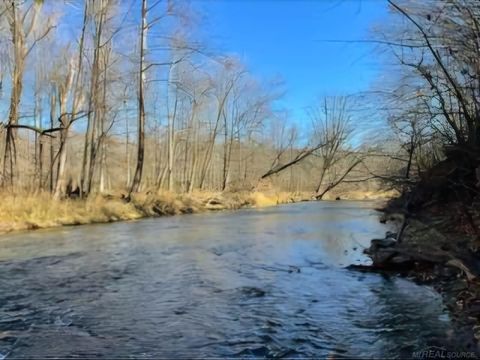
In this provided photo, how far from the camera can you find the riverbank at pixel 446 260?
5926 mm

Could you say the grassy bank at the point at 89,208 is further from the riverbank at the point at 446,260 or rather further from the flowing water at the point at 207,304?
the riverbank at the point at 446,260

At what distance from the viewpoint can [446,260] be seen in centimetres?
723

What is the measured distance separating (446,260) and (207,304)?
349 centimetres

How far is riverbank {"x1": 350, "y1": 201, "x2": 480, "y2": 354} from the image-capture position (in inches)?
233

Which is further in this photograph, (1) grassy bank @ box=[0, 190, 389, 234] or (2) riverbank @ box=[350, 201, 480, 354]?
(1) grassy bank @ box=[0, 190, 389, 234]

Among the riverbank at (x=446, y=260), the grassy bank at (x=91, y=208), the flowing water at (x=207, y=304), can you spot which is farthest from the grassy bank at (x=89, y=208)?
the riverbank at (x=446, y=260)

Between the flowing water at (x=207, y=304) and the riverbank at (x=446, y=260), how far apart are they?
27 centimetres

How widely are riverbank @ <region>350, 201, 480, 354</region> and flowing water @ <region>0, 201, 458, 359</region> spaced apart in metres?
0.27

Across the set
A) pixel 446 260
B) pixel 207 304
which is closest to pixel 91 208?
pixel 207 304

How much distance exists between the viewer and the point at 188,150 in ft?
169

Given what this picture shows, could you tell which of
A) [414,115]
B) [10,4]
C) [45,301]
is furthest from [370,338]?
[10,4]

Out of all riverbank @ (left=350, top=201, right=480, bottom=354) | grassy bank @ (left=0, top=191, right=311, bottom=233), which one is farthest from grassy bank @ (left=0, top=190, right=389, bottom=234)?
riverbank @ (left=350, top=201, right=480, bottom=354)

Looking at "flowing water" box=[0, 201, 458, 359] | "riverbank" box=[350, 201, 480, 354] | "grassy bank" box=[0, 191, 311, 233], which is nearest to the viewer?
"flowing water" box=[0, 201, 458, 359]

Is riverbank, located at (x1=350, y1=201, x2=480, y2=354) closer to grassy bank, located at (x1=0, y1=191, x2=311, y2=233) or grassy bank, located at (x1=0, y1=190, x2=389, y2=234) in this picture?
grassy bank, located at (x1=0, y1=190, x2=389, y2=234)
